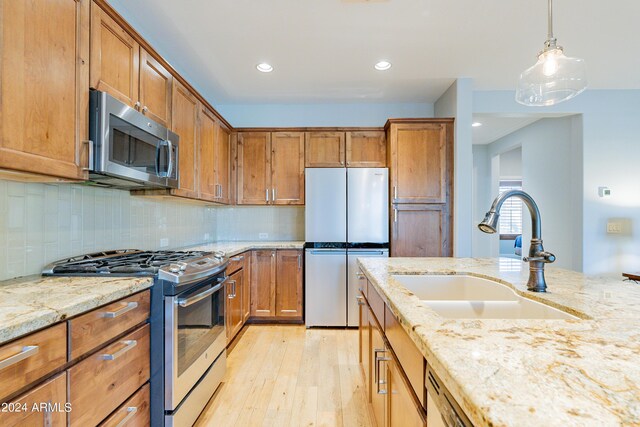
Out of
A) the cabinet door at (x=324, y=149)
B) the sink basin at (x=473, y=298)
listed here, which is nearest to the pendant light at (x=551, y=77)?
the sink basin at (x=473, y=298)

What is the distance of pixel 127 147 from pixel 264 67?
171 centimetres

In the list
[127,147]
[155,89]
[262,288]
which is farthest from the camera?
[262,288]

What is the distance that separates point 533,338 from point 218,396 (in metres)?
2.04

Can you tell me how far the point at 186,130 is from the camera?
8.00 feet

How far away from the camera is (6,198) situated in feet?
4.43

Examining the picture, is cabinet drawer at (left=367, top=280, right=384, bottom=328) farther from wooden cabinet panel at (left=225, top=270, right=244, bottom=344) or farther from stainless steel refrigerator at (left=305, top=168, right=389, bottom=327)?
stainless steel refrigerator at (left=305, top=168, right=389, bottom=327)

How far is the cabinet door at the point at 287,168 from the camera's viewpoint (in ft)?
11.8

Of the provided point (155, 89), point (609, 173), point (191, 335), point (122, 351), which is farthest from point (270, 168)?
point (609, 173)

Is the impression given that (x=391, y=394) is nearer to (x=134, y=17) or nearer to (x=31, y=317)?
(x=31, y=317)

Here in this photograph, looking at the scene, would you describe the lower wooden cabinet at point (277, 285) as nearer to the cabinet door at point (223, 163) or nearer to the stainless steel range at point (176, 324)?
the cabinet door at point (223, 163)

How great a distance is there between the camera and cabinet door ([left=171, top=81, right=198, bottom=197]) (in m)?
2.28

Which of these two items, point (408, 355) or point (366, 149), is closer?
point (408, 355)

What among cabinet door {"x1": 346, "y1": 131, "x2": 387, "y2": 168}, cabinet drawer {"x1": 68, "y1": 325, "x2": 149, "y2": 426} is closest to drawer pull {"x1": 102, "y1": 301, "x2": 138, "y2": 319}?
cabinet drawer {"x1": 68, "y1": 325, "x2": 149, "y2": 426}

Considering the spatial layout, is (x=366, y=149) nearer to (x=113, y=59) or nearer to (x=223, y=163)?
(x=223, y=163)
